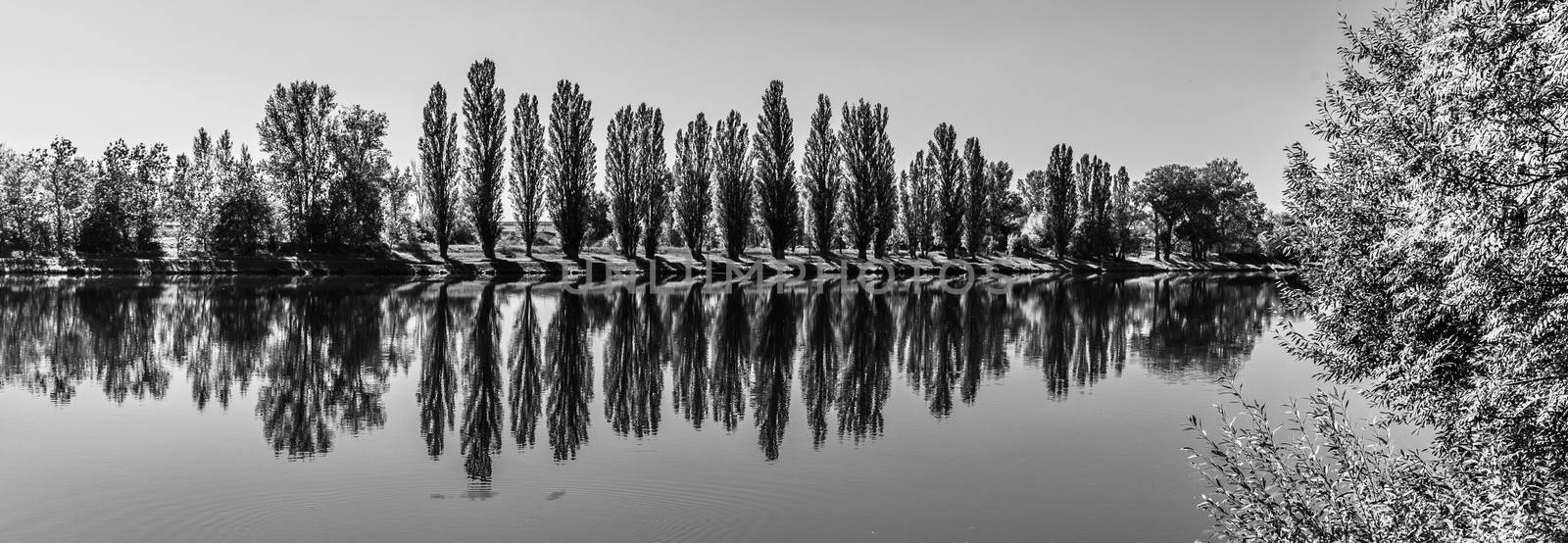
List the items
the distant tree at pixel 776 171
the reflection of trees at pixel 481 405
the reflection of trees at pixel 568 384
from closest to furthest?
the reflection of trees at pixel 481 405 → the reflection of trees at pixel 568 384 → the distant tree at pixel 776 171

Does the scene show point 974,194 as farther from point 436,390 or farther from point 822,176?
point 436,390

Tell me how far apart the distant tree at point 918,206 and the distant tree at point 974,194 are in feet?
9.15

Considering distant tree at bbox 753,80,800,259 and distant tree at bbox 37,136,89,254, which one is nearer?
distant tree at bbox 37,136,89,254

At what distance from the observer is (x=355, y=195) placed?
5612cm

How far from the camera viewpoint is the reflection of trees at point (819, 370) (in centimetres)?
1294

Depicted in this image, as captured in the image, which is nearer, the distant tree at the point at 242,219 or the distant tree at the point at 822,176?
the distant tree at the point at 242,219

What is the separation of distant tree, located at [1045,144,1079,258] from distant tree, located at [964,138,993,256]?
6.17 meters

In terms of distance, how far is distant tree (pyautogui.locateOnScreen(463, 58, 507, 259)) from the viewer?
58.9 m

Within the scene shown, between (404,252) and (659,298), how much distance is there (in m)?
28.4

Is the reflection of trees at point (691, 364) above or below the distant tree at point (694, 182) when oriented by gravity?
below

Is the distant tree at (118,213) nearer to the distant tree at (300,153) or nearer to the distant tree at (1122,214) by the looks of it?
the distant tree at (300,153)

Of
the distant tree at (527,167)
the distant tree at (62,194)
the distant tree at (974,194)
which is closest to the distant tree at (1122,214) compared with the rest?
the distant tree at (974,194)

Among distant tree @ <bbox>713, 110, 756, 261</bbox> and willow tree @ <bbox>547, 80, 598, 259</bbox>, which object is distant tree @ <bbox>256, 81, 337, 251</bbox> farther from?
distant tree @ <bbox>713, 110, 756, 261</bbox>

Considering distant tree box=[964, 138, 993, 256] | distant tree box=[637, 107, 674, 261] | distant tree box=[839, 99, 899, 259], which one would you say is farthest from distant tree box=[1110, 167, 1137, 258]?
distant tree box=[637, 107, 674, 261]
